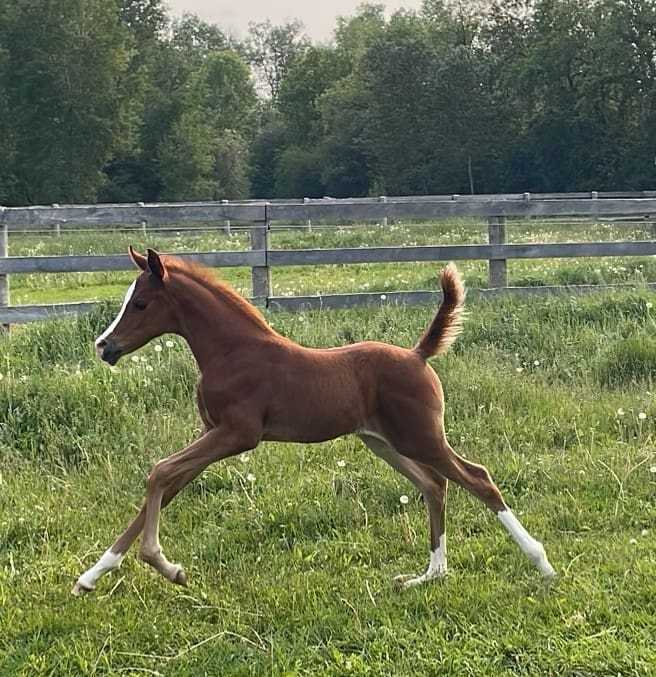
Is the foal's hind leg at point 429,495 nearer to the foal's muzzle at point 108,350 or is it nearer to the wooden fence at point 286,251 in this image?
the foal's muzzle at point 108,350

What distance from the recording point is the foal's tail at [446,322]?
163 inches

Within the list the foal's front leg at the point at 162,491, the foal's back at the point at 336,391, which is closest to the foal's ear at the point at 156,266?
the foal's back at the point at 336,391

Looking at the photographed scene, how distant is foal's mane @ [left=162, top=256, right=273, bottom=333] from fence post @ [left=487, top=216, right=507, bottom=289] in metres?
6.63

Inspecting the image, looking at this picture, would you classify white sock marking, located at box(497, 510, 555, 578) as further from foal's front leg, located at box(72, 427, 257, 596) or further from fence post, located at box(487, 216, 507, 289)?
fence post, located at box(487, 216, 507, 289)

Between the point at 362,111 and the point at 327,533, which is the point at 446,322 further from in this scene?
the point at 362,111

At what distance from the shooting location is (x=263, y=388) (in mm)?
3777

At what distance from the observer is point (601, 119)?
47312 millimetres

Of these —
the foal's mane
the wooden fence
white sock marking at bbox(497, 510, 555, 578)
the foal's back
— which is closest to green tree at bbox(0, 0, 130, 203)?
the wooden fence

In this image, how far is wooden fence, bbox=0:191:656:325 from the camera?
8953 mm

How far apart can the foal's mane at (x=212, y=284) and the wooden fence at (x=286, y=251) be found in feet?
16.7

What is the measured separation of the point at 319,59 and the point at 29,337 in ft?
204

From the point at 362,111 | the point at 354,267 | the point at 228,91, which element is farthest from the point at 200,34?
the point at 354,267

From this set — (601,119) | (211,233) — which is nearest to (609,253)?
(211,233)

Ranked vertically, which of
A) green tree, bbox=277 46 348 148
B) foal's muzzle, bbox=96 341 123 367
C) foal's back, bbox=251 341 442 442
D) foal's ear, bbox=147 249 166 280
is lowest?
foal's back, bbox=251 341 442 442
